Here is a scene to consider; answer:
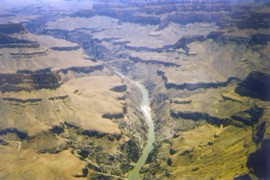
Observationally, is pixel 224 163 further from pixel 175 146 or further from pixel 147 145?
pixel 147 145

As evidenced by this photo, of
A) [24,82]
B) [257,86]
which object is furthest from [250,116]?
[24,82]

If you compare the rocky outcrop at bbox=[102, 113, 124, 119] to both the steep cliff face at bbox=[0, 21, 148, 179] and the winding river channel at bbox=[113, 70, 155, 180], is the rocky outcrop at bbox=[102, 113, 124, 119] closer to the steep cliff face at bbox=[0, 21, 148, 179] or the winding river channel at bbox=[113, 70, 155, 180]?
the steep cliff face at bbox=[0, 21, 148, 179]

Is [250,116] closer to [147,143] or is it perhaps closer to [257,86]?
[257,86]

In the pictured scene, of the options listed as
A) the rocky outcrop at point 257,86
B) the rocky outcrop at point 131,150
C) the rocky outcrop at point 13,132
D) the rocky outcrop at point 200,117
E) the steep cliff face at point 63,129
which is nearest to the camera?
the steep cliff face at point 63,129

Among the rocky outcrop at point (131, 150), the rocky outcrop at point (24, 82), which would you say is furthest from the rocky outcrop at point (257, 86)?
the rocky outcrop at point (24, 82)

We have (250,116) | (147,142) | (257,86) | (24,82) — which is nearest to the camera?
(250,116)

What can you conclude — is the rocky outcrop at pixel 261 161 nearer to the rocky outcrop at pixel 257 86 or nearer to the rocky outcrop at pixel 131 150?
the rocky outcrop at pixel 131 150

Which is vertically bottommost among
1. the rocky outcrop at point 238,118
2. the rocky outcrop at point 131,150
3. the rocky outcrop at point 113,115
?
the rocky outcrop at point 131,150

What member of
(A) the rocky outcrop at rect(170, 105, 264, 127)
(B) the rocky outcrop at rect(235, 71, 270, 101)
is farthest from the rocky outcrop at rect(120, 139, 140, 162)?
(B) the rocky outcrop at rect(235, 71, 270, 101)

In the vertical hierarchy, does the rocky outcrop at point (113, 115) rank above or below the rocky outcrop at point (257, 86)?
below
